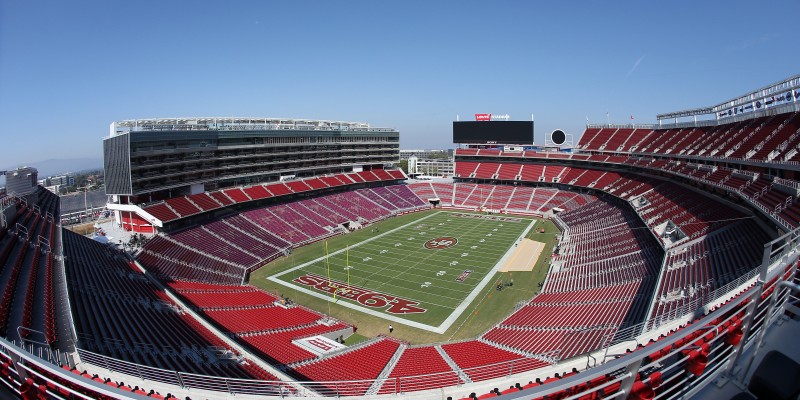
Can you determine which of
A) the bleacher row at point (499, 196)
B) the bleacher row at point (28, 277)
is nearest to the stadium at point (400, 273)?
the bleacher row at point (28, 277)

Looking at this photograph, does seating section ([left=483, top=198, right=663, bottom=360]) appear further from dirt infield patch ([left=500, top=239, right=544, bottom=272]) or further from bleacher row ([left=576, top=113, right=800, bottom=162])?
bleacher row ([left=576, top=113, right=800, bottom=162])

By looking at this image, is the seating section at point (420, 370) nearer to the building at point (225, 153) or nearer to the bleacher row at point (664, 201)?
the bleacher row at point (664, 201)

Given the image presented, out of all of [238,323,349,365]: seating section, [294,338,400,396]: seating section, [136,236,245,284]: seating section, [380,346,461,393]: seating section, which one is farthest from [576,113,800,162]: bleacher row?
[136,236,245,284]: seating section

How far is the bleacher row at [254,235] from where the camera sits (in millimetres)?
33344

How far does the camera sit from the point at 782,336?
6.57 metres

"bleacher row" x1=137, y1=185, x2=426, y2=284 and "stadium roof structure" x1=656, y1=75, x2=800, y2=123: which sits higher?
"stadium roof structure" x1=656, y1=75, x2=800, y2=123

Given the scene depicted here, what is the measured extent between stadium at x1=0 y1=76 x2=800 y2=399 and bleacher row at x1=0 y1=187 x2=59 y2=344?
121 millimetres

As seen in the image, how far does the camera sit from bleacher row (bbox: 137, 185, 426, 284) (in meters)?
33.3

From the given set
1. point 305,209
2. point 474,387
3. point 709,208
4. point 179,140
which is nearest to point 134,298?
point 474,387

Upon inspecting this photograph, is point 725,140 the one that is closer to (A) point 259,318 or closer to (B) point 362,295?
(B) point 362,295

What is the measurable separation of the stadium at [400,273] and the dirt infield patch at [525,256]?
1.24 ft

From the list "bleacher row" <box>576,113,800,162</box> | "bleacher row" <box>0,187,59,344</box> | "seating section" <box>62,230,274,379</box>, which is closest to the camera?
"bleacher row" <box>0,187,59,344</box>

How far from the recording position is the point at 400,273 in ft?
115

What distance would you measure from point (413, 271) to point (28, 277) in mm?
25026
